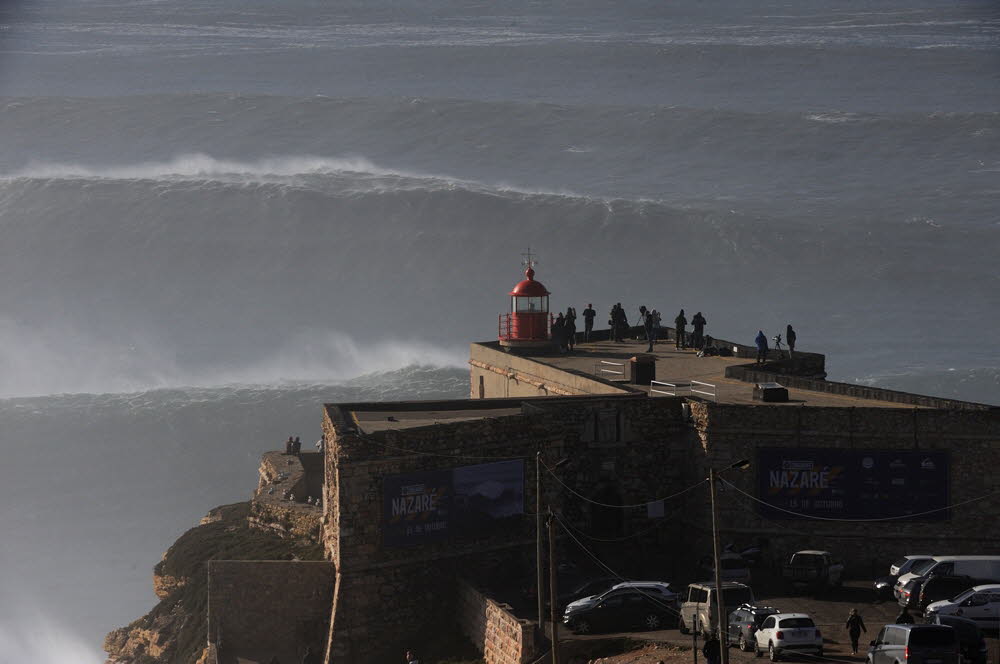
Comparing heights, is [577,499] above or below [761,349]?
below

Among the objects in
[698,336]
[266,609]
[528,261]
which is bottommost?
[266,609]

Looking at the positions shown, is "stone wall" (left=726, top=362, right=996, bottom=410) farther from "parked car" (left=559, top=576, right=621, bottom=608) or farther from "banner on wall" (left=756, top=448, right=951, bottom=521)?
"parked car" (left=559, top=576, right=621, bottom=608)

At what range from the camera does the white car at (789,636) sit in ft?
86.2

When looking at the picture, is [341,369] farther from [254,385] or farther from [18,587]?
[18,587]

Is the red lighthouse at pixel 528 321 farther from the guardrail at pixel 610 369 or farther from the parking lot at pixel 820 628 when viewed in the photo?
the parking lot at pixel 820 628

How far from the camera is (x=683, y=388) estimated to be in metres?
38.3

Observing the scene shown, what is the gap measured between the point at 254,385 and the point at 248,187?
156 ft

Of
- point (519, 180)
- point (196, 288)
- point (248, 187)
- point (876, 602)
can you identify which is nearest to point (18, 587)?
point (876, 602)

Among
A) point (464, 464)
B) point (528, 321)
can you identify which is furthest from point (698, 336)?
point (464, 464)

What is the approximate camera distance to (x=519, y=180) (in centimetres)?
14188

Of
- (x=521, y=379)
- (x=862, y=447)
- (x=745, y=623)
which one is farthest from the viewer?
(x=521, y=379)

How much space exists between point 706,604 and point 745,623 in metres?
1.06

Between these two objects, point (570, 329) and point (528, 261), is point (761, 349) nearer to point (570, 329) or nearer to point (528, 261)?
point (570, 329)

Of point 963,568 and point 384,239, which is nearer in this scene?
point 963,568
